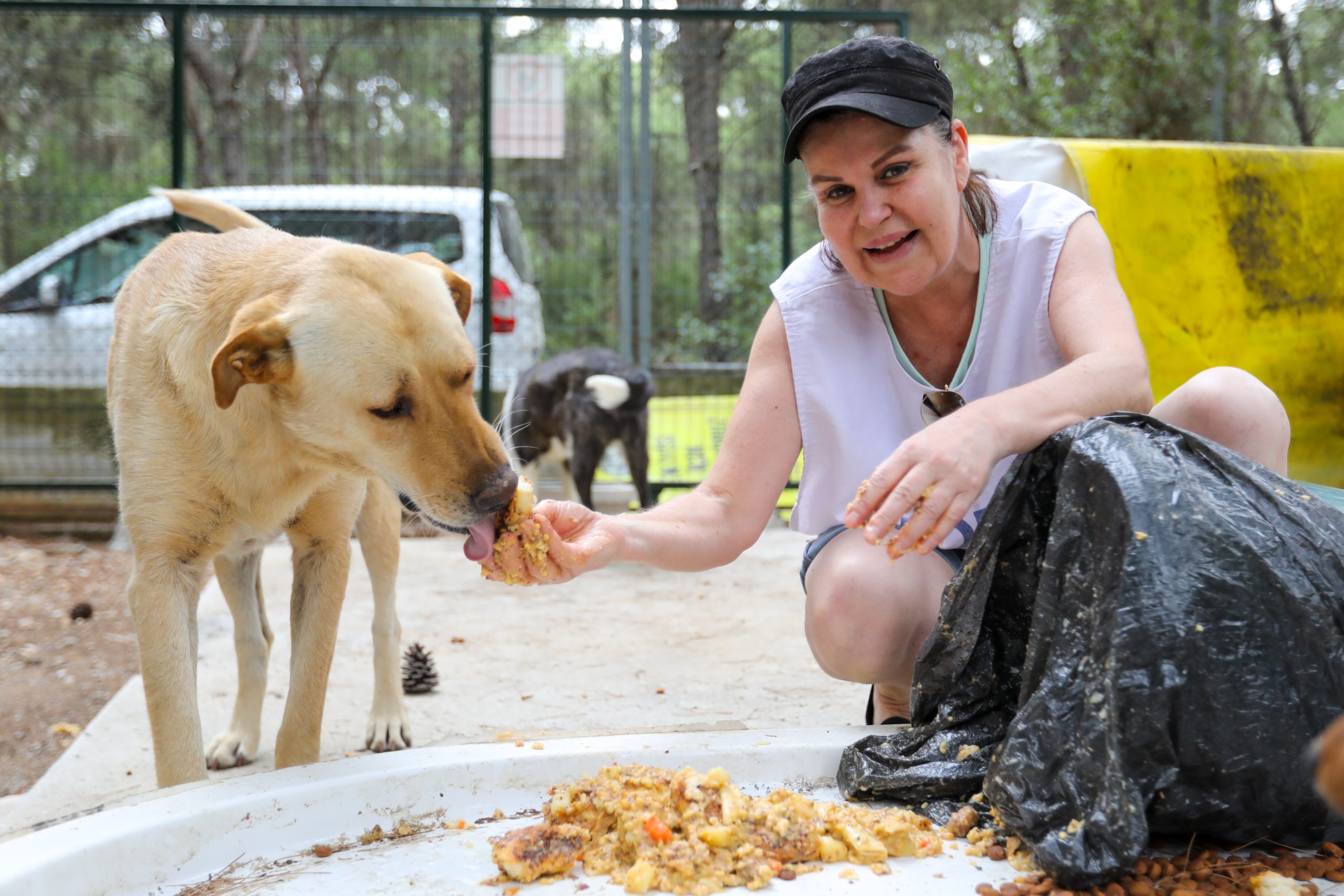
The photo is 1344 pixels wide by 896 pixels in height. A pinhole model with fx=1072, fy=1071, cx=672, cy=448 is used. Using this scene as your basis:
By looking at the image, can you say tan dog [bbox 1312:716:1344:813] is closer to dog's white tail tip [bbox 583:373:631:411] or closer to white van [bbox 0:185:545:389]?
dog's white tail tip [bbox 583:373:631:411]

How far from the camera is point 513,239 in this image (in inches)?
→ 254

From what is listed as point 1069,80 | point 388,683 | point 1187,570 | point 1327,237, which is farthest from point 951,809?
point 1069,80

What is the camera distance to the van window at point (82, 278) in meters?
6.20

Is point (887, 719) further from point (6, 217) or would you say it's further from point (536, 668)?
point (6, 217)

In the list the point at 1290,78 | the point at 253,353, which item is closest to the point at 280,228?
the point at 253,353

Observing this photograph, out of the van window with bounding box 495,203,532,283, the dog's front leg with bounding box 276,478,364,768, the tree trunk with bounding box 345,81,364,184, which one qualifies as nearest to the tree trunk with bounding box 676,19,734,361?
the van window with bounding box 495,203,532,283

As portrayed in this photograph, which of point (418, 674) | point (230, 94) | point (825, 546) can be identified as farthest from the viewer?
point (230, 94)

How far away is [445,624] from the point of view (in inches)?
167

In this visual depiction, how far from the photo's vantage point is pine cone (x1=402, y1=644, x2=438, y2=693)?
11.3 feet

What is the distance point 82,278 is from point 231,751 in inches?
174

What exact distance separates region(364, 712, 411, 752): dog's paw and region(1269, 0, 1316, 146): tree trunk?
10220 millimetres

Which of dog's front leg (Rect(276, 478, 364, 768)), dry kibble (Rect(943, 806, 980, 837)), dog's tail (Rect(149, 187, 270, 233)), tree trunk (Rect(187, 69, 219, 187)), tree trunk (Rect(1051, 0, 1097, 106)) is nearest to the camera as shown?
dry kibble (Rect(943, 806, 980, 837))

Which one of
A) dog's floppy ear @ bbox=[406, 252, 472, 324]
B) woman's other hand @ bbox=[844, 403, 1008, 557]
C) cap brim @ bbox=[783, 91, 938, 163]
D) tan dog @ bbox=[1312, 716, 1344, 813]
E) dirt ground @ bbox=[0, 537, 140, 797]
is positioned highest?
cap brim @ bbox=[783, 91, 938, 163]

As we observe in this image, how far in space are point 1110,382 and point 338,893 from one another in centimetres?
149
